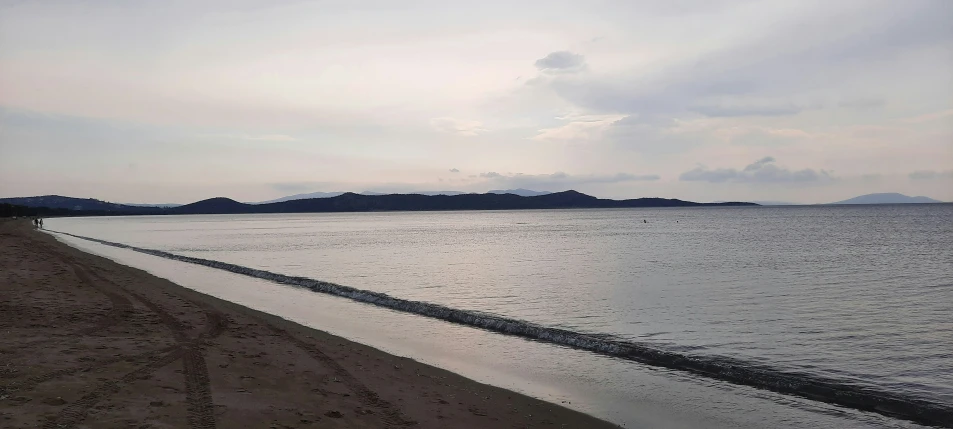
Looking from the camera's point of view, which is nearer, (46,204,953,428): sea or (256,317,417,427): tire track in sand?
(256,317,417,427): tire track in sand

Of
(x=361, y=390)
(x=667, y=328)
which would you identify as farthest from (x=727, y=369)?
(x=361, y=390)

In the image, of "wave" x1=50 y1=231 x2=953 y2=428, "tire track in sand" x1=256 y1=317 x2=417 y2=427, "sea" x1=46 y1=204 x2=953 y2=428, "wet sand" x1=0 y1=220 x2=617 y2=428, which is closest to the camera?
"wet sand" x1=0 y1=220 x2=617 y2=428

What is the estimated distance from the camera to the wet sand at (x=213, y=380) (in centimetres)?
823

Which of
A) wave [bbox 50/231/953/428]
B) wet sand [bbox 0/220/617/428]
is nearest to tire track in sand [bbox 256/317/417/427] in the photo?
wet sand [bbox 0/220/617/428]

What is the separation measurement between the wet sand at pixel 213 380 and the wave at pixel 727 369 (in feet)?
16.4

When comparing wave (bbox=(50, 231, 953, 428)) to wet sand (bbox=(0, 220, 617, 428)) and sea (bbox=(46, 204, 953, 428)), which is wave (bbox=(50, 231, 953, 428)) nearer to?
sea (bbox=(46, 204, 953, 428))

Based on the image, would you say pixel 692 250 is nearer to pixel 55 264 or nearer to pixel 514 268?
pixel 514 268

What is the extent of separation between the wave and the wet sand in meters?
5.00

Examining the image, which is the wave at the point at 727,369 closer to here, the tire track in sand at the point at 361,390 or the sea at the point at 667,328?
the sea at the point at 667,328

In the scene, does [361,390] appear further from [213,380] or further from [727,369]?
[727,369]

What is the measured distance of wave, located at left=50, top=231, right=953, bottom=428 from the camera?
10849mm

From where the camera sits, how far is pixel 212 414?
27.3 feet

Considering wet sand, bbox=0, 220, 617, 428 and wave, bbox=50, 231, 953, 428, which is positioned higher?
wet sand, bbox=0, 220, 617, 428

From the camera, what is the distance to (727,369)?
13.5 m
